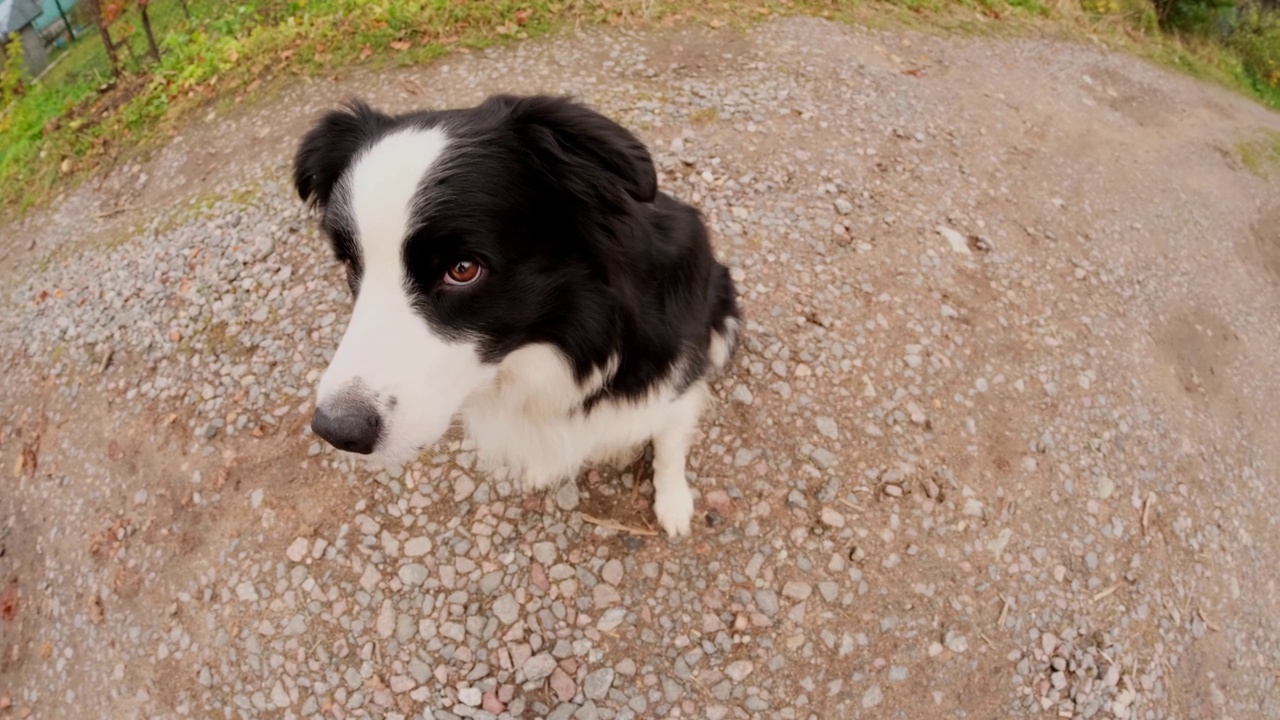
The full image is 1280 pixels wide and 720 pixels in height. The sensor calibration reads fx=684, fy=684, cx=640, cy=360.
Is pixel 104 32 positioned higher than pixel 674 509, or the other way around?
pixel 104 32

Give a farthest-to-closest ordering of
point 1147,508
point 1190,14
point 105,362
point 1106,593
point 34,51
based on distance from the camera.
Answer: point 1190,14 → point 34,51 → point 105,362 → point 1147,508 → point 1106,593

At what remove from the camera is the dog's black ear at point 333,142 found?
6.92 feet

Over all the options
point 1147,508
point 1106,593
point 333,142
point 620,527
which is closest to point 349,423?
point 333,142

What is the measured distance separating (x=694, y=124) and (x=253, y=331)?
3.01 m

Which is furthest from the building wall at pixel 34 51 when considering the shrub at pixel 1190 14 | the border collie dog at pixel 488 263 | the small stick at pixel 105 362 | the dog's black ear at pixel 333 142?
the shrub at pixel 1190 14

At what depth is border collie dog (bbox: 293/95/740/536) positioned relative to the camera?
170 centimetres

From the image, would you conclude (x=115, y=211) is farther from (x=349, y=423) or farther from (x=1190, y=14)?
(x=1190, y=14)

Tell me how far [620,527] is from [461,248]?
1609mm

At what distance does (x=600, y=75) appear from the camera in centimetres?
508

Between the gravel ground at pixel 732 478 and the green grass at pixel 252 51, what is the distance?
1.09 ft

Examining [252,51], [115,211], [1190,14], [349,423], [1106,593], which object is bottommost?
[1190,14]

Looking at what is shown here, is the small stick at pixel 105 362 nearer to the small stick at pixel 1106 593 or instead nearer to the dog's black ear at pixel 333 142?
the dog's black ear at pixel 333 142

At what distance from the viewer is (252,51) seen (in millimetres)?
5395

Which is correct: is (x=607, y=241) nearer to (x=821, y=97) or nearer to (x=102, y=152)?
(x=821, y=97)
